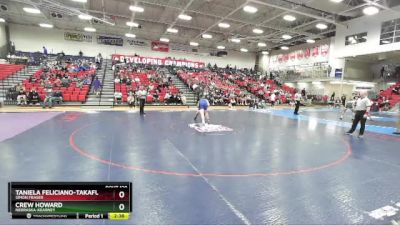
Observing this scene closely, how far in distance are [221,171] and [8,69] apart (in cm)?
2288

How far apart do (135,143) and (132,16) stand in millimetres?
18334

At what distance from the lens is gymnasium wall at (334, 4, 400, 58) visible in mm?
20125

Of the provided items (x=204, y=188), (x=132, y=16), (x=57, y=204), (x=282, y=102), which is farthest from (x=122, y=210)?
(x=282, y=102)

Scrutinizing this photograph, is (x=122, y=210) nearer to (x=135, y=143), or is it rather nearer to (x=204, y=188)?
(x=204, y=188)

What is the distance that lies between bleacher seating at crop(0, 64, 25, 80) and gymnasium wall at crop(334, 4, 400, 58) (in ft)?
92.9

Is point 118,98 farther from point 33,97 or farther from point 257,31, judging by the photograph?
point 257,31

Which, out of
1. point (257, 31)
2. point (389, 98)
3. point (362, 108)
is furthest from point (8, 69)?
point (389, 98)

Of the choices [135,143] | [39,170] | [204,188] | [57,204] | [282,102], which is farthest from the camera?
[282,102]

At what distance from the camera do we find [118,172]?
176 inches

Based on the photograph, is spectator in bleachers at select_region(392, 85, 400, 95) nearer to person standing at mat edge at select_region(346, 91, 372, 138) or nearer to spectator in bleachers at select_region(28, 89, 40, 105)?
person standing at mat edge at select_region(346, 91, 372, 138)

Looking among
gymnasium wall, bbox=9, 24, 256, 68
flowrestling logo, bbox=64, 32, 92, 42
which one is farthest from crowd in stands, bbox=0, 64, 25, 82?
flowrestling logo, bbox=64, 32, 92, 42

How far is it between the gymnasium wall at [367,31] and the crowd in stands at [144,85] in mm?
16125

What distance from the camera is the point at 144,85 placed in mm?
20766
